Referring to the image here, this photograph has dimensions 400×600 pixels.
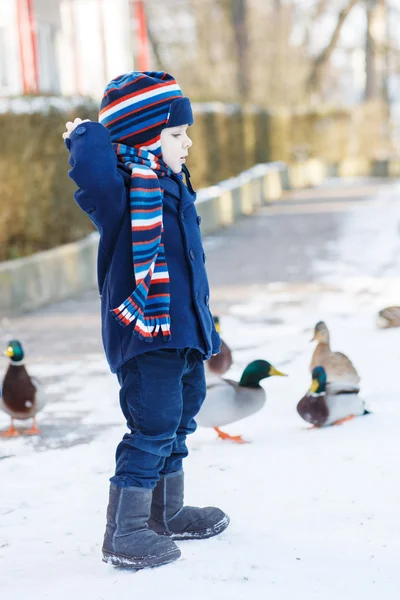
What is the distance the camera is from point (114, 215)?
3.28m

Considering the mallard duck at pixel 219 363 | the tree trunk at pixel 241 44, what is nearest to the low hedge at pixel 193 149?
the tree trunk at pixel 241 44

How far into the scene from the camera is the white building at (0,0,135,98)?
1716 centimetres

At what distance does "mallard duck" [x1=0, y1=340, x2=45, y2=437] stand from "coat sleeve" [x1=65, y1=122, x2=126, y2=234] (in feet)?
6.83

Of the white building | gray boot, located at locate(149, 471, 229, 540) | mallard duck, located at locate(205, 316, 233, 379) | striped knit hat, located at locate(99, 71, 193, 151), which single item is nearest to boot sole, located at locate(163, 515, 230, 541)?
gray boot, located at locate(149, 471, 229, 540)

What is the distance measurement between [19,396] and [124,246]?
2035mm

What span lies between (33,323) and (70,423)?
2.98 metres

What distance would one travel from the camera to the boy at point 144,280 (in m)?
3.26

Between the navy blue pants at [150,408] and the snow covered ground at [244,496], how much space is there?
1.03ft

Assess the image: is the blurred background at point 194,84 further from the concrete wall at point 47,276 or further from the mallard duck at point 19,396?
the mallard duck at point 19,396

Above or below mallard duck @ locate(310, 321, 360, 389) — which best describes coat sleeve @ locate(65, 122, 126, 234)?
above

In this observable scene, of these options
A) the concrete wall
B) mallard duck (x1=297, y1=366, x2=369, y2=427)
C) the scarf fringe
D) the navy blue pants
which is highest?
the scarf fringe

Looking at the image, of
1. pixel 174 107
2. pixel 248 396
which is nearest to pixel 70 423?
pixel 248 396

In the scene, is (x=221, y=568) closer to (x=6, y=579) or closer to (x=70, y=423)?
(x=6, y=579)

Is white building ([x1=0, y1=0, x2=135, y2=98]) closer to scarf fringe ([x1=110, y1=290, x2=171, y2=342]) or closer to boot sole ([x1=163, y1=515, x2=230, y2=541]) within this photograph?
boot sole ([x1=163, y1=515, x2=230, y2=541])
